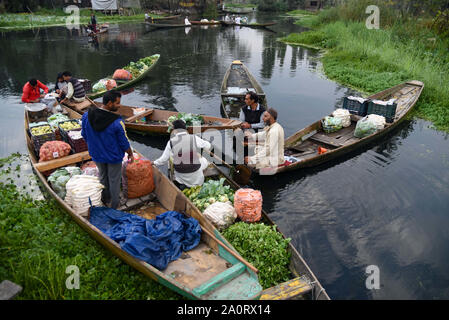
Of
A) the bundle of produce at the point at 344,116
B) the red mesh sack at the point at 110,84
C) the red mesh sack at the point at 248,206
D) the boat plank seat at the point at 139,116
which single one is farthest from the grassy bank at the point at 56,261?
the red mesh sack at the point at 110,84

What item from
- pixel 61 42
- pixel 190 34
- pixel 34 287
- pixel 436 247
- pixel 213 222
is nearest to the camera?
pixel 34 287

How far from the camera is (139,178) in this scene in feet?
18.3

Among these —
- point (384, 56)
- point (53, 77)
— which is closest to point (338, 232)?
point (384, 56)

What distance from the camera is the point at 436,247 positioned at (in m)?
5.80

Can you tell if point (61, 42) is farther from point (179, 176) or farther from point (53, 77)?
point (179, 176)

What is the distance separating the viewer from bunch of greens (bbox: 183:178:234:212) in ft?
→ 17.5

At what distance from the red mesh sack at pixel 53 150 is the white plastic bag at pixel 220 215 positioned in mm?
3529

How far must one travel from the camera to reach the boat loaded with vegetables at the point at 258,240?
4.01 meters

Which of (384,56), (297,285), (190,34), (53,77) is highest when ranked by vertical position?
(190,34)

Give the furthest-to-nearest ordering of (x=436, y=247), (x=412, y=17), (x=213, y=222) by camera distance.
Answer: (x=412, y=17) → (x=436, y=247) → (x=213, y=222)

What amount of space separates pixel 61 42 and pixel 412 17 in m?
26.4

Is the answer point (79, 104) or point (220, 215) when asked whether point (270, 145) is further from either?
point (79, 104)

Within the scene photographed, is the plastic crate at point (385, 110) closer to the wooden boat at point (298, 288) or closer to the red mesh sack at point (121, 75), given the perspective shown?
the wooden boat at point (298, 288)

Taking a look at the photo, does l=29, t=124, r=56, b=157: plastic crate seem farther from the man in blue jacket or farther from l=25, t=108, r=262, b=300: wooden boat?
the man in blue jacket
